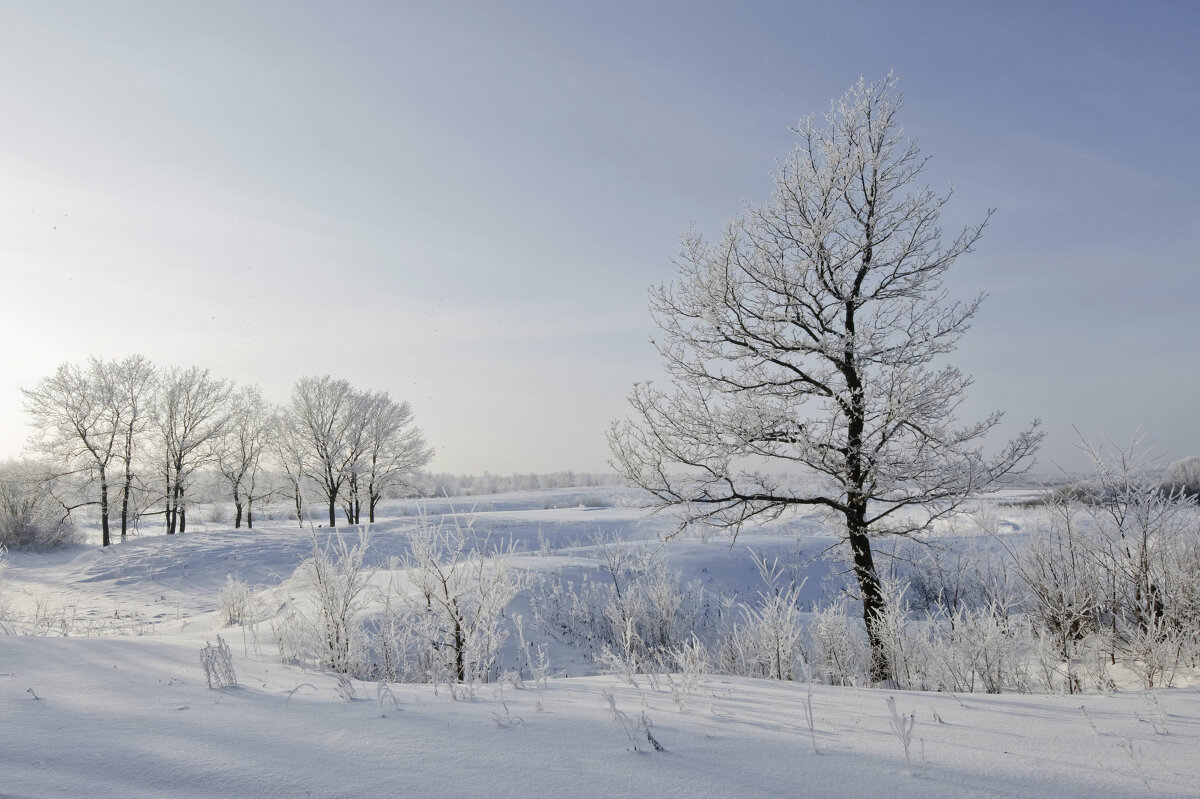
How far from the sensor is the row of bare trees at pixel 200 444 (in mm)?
26281

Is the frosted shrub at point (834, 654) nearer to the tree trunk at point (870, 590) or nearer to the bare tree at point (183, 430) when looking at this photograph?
the tree trunk at point (870, 590)

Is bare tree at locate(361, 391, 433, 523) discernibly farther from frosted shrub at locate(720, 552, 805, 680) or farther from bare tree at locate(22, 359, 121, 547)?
frosted shrub at locate(720, 552, 805, 680)

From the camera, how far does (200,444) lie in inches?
1174

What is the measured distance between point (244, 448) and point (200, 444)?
11.2 feet

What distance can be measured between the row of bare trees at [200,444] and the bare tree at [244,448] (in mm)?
66

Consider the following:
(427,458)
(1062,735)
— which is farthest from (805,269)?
(427,458)

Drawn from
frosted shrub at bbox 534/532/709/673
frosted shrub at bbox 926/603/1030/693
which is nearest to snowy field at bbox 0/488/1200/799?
frosted shrub at bbox 926/603/1030/693

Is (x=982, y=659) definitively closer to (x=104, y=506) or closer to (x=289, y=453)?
(x=104, y=506)

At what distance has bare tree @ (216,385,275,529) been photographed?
3181cm

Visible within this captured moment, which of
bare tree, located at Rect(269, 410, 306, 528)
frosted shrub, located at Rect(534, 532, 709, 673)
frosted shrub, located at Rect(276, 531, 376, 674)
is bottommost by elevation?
frosted shrub, located at Rect(534, 532, 709, 673)

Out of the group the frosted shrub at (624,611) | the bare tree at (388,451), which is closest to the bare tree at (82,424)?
the bare tree at (388,451)

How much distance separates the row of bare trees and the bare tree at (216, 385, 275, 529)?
7 cm

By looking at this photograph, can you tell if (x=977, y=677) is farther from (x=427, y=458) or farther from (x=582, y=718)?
(x=427, y=458)

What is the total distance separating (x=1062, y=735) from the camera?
2.68m
